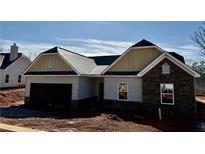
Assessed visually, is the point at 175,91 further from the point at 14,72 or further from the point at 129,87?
the point at 14,72

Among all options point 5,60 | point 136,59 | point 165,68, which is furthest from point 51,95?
point 5,60

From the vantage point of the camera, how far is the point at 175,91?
1309 centimetres

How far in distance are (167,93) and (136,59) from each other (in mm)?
3583

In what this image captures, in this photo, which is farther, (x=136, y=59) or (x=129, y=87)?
(x=136, y=59)

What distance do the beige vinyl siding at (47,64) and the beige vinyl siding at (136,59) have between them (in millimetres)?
4256

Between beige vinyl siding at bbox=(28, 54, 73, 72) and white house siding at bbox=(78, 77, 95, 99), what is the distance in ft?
5.23

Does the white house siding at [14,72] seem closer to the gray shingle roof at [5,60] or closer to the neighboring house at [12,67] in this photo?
the neighboring house at [12,67]

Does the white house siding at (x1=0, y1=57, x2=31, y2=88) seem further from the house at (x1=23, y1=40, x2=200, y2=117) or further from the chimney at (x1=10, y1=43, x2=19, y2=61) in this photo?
the house at (x1=23, y1=40, x2=200, y2=117)

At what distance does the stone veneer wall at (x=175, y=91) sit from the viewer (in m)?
12.7

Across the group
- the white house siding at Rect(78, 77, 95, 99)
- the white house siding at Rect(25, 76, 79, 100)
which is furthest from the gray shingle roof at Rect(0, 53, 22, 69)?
the white house siding at Rect(78, 77, 95, 99)

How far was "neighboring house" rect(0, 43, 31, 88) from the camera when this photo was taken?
28109 millimetres

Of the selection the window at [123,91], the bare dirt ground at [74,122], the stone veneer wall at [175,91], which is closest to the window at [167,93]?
the stone veneer wall at [175,91]

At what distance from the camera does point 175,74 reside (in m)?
13.1

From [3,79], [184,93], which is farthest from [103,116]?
[3,79]
